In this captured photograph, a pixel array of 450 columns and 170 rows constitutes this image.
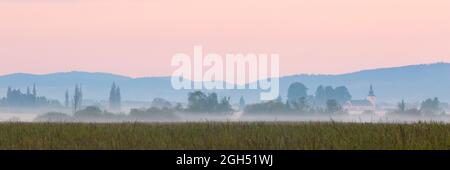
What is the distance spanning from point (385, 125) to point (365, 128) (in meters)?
1.33

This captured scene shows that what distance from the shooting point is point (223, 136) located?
21000 millimetres

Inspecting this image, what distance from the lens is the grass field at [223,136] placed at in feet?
62.7

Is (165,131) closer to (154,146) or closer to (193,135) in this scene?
(193,135)

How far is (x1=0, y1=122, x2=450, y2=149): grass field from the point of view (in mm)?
19109

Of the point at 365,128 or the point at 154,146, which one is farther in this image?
the point at 365,128
